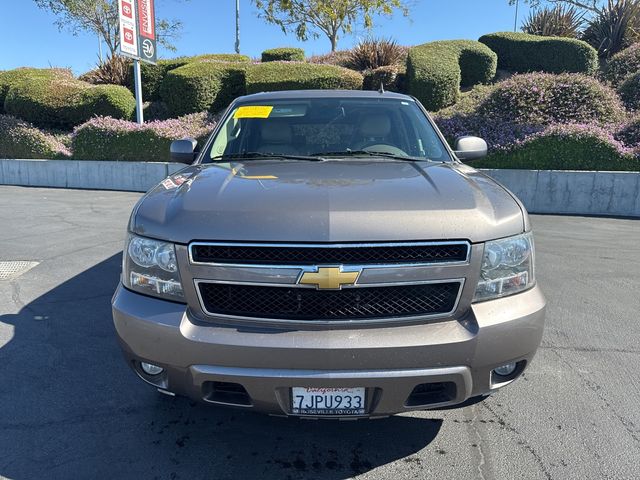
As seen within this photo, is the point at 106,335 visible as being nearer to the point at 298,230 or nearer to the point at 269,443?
the point at 269,443

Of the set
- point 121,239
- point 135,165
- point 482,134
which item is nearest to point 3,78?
point 135,165

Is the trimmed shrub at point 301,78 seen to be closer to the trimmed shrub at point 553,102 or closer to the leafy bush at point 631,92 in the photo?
the trimmed shrub at point 553,102

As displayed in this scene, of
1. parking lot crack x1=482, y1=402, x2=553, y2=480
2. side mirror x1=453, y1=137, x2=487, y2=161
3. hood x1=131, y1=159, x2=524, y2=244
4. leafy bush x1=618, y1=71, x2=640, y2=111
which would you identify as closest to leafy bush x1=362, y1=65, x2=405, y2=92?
leafy bush x1=618, y1=71, x2=640, y2=111

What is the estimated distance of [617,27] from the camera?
49.1 feet

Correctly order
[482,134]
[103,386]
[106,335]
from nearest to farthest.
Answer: [103,386]
[106,335]
[482,134]

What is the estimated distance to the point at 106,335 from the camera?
11.8ft

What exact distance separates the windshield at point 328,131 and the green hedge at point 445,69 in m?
8.35

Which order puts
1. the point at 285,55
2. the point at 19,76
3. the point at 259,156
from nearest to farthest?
1. the point at 259,156
2. the point at 19,76
3. the point at 285,55

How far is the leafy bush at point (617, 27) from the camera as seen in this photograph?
14.7 metres

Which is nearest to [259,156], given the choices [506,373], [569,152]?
[506,373]

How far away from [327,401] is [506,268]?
0.98 meters

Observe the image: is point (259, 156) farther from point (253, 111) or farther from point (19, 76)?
point (19, 76)

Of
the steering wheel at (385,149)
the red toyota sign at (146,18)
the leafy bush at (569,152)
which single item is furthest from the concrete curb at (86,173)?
the steering wheel at (385,149)

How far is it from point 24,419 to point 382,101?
3.21 meters
